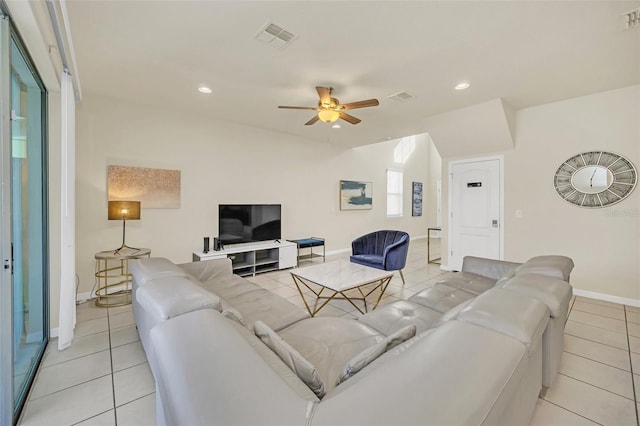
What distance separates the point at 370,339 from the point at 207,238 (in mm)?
3267

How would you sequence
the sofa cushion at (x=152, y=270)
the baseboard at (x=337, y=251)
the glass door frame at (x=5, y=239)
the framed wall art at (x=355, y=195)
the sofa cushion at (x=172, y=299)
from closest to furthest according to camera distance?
the sofa cushion at (x=172, y=299) → the glass door frame at (x=5, y=239) → the sofa cushion at (x=152, y=270) → the baseboard at (x=337, y=251) → the framed wall art at (x=355, y=195)

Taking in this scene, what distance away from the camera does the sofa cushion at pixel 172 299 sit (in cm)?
131

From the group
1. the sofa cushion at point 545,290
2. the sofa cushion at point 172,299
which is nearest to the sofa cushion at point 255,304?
the sofa cushion at point 172,299

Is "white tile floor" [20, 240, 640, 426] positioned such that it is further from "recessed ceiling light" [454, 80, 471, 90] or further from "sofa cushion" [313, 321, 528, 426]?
"recessed ceiling light" [454, 80, 471, 90]

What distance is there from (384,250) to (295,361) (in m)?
3.52

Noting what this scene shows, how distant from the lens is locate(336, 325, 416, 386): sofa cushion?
3.59 ft

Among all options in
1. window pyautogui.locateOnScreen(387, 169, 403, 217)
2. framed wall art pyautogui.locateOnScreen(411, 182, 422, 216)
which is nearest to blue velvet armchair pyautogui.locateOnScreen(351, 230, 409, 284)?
window pyautogui.locateOnScreen(387, 169, 403, 217)

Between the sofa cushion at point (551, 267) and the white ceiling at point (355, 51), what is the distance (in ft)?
6.18

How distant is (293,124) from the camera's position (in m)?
4.85

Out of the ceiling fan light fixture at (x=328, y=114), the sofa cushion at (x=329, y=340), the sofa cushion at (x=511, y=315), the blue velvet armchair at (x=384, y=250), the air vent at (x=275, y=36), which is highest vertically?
the air vent at (x=275, y=36)

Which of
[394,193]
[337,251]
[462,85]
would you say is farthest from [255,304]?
[394,193]

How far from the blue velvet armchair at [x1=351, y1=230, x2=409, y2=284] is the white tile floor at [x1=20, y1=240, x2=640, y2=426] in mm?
1163

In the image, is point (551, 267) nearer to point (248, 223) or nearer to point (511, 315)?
point (511, 315)

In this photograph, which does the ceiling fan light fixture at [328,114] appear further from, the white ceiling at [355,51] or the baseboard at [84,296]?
the baseboard at [84,296]
